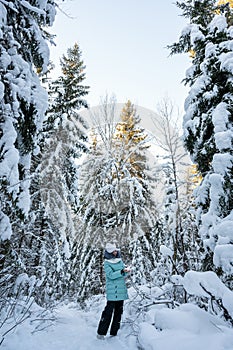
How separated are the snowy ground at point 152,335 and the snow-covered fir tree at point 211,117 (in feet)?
4.49

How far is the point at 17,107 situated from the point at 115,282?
11.6 feet

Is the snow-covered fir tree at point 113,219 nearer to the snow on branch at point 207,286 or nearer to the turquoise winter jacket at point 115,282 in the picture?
the turquoise winter jacket at point 115,282

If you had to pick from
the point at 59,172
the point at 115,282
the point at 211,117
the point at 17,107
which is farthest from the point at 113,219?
the point at 17,107

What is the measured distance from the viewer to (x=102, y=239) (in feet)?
40.2

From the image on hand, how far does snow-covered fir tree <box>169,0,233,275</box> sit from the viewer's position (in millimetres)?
5309

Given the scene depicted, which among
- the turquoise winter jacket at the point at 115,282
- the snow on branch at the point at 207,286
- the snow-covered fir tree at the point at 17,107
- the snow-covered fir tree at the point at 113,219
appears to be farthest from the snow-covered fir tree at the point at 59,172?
the snow on branch at the point at 207,286

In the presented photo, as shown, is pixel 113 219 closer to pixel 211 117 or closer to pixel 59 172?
pixel 59 172

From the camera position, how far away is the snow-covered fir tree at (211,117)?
17.4 feet

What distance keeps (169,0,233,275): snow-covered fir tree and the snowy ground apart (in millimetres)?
1368

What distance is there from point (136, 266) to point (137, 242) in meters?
1.05

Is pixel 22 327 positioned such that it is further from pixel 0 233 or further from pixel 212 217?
pixel 212 217

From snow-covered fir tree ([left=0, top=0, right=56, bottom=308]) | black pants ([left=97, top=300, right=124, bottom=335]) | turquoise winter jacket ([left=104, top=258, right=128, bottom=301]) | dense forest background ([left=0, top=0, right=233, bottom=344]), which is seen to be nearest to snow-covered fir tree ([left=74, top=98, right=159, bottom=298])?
dense forest background ([left=0, top=0, right=233, bottom=344])

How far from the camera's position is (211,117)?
6129mm

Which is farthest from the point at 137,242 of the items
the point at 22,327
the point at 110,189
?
the point at 22,327
